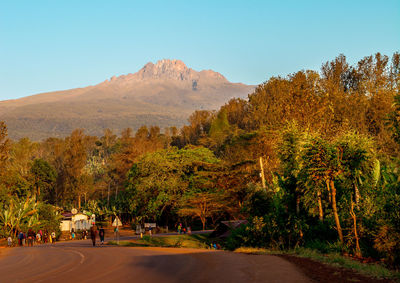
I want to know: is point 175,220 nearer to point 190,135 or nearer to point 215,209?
point 215,209

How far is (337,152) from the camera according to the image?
63.3 ft

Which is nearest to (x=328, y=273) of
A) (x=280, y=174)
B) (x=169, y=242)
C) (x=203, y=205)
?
(x=280, y=174)

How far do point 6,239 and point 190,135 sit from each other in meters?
73.6

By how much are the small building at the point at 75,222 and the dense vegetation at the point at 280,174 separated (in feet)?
16.5

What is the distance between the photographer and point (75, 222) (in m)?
69.4

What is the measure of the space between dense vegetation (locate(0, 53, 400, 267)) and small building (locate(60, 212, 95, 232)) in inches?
197

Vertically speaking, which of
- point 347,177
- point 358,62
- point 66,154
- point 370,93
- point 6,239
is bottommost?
point 6,239

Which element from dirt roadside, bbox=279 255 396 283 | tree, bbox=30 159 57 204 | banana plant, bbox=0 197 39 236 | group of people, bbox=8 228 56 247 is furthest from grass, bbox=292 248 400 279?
tree, bbox=30 159 57 204

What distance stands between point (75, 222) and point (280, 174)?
48.4 meters

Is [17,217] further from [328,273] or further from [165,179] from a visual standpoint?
[328,273]

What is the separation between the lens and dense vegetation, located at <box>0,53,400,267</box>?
19.2 metres

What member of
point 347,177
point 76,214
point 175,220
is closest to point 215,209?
point 175,220

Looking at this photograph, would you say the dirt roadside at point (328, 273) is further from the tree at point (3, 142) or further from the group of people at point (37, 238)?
the tree at point (3, 142)

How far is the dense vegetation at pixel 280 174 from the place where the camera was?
1923 centimetres
